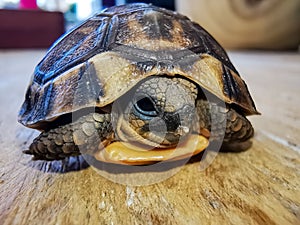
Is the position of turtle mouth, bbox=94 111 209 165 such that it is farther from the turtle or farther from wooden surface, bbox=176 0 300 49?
wooden surface, bbox=176 0 300 49

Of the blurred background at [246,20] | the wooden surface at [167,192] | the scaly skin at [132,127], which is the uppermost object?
the scaly skin at [132,127]

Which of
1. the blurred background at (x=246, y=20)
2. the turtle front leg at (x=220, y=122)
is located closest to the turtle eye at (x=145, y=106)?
the turtle front leg at (x=220, y=122)

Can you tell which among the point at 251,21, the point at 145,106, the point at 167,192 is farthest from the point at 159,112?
the point at 251,21

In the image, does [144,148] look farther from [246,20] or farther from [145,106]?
[246,20]

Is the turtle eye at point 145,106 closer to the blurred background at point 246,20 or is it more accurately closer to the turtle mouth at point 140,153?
the turtle mouth at point 140,153

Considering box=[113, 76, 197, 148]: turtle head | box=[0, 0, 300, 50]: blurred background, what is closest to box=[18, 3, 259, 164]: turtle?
box=[113, 76, 197, 148]: turtle head

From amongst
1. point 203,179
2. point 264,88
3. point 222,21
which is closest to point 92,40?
point 203,179
